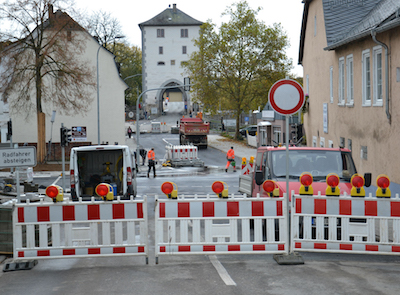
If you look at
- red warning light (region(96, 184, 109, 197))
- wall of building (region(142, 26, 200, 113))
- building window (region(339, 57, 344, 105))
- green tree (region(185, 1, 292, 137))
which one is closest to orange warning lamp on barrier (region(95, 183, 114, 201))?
red warning light (region(96, 184, 109, 197))

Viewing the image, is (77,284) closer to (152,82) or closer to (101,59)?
(101,59)

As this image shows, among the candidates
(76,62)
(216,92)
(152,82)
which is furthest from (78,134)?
(152,82)

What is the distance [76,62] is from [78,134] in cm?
522

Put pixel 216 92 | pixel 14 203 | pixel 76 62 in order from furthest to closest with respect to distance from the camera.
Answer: pixel 216 92, pixel 76 62, pixel 14 203

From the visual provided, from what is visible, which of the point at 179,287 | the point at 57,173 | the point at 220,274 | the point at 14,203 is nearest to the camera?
the point at 179,287

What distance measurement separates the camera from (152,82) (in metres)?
98.3

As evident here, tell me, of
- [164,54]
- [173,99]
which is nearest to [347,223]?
[164,54]

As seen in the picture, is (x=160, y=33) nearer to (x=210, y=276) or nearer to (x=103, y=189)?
(x=103, y=189)

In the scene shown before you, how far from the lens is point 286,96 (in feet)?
29.3

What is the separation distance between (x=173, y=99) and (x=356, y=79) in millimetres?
110131

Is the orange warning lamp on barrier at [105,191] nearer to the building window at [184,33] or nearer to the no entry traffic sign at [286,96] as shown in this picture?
the no entry traffic sign at [286,96]

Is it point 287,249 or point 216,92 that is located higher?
point 216,92

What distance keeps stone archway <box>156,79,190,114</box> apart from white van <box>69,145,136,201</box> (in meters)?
59.0

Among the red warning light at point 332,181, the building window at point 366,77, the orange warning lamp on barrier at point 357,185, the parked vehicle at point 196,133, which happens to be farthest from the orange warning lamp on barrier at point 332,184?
the parked vehicle at point 196,133
